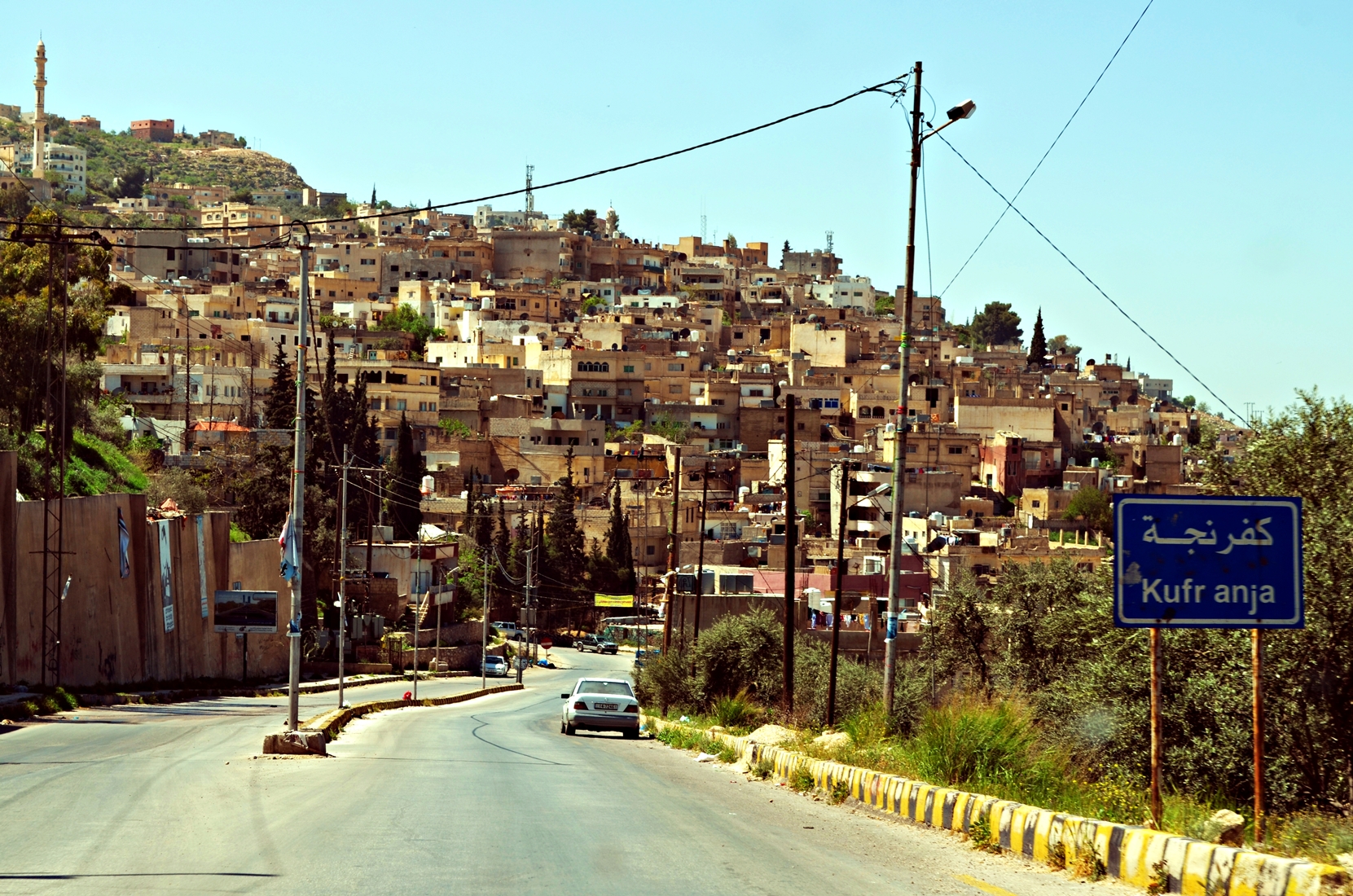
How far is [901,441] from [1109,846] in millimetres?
11007

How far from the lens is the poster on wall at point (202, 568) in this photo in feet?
168

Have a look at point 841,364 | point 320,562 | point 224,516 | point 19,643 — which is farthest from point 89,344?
point 841,364

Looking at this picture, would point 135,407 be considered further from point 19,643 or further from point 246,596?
point 19,643

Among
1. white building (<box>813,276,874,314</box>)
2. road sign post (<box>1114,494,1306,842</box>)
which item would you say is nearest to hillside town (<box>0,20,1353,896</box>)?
road sign post (<box>1114,494,1306,842</box>)

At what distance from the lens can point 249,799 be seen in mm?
14055

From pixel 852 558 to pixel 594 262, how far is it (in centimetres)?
Answer: 11410

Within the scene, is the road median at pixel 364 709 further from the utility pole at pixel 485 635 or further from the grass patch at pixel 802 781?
the grass patch at pixel 802 781

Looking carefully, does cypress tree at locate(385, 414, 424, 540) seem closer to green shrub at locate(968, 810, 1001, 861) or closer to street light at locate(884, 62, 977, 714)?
street light at locate(884, 62, 977, 714)

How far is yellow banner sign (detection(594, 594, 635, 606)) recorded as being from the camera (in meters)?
90.3

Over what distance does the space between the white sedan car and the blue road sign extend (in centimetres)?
2111

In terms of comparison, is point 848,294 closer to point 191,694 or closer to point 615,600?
point 615,600

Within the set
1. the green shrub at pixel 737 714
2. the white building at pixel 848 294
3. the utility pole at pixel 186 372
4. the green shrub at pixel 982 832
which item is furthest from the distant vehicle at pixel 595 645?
the white building at pixel 848 294

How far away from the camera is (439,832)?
37.7 feet

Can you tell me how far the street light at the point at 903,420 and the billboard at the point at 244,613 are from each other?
1406 inches
